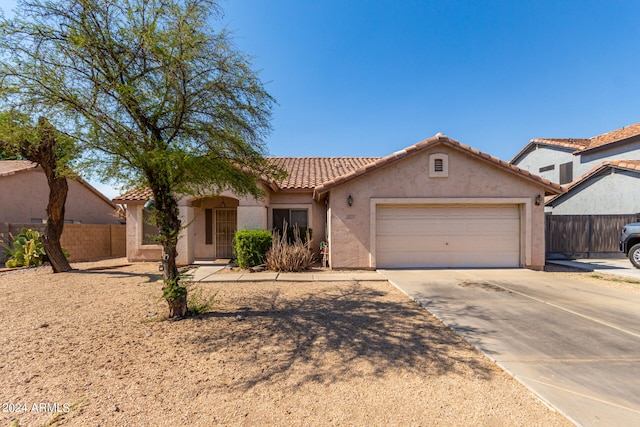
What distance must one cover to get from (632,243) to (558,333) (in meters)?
9.99

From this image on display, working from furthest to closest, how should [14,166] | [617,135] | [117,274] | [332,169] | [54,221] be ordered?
[617,135] < [14,166] < [332,169] < [54,221] < [117,274]

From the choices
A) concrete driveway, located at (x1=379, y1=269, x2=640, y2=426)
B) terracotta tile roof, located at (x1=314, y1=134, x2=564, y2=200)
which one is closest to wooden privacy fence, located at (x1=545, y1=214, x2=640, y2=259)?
terracotta tile roof, located at (x1=314, y1=134, x2=564, y2=200)

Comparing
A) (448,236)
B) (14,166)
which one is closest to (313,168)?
(448,236)

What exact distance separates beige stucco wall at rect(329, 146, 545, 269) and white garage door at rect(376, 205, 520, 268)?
0.43 m

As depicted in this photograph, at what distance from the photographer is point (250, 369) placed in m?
3.55

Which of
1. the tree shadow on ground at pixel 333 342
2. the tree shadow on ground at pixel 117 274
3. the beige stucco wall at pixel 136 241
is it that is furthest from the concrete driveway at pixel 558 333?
the beige stucco wall at pixel 136 241

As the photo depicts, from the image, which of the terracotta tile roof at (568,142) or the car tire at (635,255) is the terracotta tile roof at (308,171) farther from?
the terracotta tile roof at (568,142)

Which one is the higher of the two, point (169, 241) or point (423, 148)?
point (423, 148)

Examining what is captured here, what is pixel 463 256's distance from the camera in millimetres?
10516

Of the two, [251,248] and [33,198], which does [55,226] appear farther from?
[33,198]

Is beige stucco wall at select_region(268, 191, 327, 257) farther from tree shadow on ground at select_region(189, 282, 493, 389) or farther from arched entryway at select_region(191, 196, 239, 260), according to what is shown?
tree shadow on ground at select_region(189, 282, 493, 389)

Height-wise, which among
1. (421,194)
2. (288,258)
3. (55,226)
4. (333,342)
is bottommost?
(333,342)

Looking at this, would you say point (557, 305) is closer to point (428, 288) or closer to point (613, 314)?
Answer: point (613, 314)

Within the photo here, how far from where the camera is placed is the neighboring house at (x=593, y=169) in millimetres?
14150
